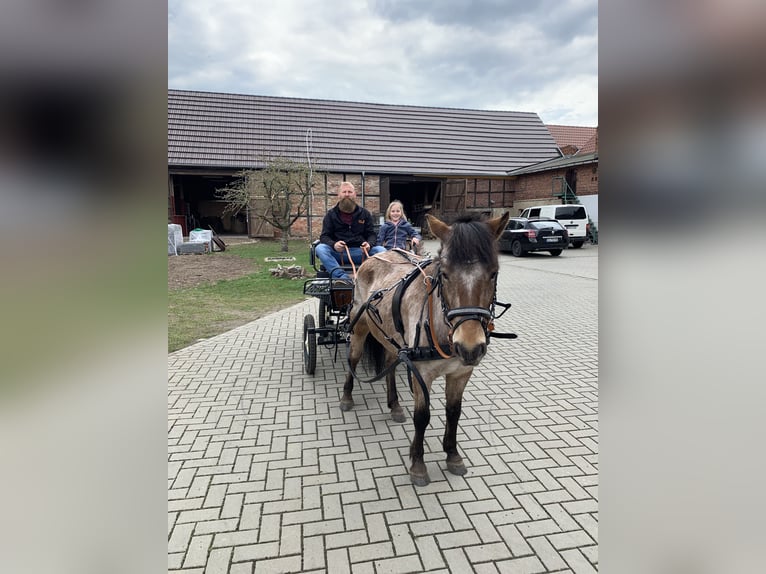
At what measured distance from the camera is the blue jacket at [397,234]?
523cm

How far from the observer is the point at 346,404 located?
3986 millimetres

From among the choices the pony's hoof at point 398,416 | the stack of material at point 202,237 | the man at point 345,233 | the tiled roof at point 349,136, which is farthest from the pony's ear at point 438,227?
the tiled roof at point 349,136

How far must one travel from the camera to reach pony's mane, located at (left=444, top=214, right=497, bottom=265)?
92.0 inches

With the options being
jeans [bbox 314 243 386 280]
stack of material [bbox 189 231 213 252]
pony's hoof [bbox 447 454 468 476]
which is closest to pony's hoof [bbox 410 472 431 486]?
pony's hoof [bbox 447 454 468 476]

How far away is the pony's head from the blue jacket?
2.77 meters

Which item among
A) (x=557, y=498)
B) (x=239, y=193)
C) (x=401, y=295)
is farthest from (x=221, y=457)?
(x=239, y=193)

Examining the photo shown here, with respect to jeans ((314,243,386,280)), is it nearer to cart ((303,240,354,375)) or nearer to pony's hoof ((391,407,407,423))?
cart ((303,240,354,375))

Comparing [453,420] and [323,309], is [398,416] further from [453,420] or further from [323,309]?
[323,309]

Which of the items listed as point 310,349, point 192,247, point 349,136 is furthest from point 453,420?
point 349,136

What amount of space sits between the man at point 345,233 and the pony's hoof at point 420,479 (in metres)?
2.43

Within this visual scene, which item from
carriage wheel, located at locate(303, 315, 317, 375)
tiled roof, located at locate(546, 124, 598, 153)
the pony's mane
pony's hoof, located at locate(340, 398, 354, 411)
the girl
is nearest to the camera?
the pony's mane

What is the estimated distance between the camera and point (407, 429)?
361 centimetres
